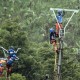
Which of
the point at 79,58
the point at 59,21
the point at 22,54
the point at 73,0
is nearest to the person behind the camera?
the point at 59,21

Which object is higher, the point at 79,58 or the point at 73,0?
the point at 73,0

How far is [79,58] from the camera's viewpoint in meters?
35.6

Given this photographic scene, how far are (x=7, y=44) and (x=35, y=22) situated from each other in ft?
124

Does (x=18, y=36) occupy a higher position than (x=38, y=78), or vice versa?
(x=18, y=36)

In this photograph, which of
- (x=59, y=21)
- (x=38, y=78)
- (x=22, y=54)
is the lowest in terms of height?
(x=38, y=78)

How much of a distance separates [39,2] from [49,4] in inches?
93.1

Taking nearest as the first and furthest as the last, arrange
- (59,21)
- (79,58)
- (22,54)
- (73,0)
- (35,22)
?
1. (59,21)
2. (22,54)
3. (79,58)
4. (35,22)
5. (73,0)

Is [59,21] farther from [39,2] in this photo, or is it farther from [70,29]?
[39,2]

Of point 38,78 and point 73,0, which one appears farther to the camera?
point 73,0

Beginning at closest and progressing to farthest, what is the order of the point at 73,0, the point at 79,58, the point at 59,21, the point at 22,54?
the point at 59,21
the point at 22,54
the point at 79,58
the point at 73,0

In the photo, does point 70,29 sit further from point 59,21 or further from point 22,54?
point 59,21

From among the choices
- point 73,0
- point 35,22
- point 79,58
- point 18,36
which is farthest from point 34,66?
point 73,0

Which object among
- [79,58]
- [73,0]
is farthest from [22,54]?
[73,0]

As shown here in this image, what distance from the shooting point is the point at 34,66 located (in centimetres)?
2991
